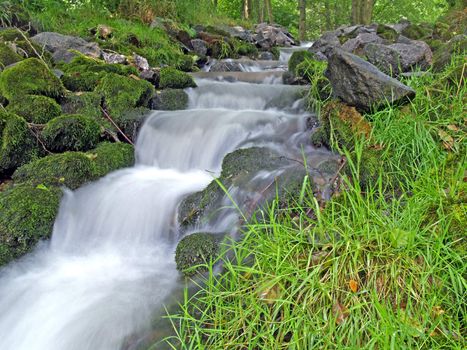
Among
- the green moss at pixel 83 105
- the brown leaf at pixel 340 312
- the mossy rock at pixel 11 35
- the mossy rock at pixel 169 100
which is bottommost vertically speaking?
the mossy rock at pixel 169 100

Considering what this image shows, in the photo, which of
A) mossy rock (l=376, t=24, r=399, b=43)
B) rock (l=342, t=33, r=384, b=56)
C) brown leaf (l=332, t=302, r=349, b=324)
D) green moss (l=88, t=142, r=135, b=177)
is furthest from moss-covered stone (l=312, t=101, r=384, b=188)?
mossy rock (l=376, t=24, r=399, b=43)

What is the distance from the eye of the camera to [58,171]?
11.4 ft

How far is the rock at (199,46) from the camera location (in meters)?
9.16

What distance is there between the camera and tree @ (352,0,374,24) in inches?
547

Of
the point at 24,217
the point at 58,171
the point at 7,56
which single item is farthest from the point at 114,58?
the point at 24,217

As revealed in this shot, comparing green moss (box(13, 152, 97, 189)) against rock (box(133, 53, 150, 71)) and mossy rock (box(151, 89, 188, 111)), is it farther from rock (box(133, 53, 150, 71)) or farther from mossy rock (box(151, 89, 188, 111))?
rock (box(133, 53, 150, 71))

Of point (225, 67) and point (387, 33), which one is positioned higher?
point (387, 33)

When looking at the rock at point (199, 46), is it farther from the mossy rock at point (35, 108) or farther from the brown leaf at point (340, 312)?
the brown leaf at point (340, 312)

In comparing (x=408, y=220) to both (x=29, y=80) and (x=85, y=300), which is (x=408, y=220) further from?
(x=29, y=80)

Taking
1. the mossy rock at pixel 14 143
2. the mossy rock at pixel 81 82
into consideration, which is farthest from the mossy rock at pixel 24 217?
the mossy rock at pixel 81 82

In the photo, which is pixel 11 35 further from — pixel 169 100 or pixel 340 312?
pixel 340 312

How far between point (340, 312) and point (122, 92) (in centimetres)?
411

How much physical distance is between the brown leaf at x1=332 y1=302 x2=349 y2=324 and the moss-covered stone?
1.24 meters

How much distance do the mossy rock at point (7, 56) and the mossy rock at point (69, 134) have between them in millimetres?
1730
